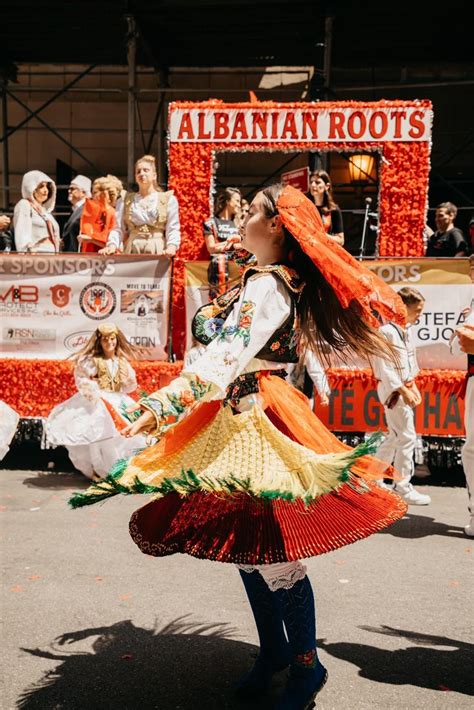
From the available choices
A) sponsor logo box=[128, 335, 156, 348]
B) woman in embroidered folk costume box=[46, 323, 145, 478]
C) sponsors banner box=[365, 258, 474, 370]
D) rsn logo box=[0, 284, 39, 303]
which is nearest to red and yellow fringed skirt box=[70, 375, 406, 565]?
woman in embroidered folk costume box=[46, 323, 145, 478]

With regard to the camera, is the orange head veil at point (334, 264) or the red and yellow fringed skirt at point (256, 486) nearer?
the red and yellow fringed skirt at point (256, 486)

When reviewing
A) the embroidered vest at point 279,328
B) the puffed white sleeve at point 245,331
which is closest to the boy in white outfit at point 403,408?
the embroidered vest at point 279,328

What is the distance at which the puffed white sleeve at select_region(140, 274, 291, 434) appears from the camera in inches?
106

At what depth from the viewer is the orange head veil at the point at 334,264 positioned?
2.98 metres

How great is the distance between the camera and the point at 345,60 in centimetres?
1481

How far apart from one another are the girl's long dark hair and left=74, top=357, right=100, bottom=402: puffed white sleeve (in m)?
4.28

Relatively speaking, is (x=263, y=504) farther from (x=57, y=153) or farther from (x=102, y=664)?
(x=57, y=153)

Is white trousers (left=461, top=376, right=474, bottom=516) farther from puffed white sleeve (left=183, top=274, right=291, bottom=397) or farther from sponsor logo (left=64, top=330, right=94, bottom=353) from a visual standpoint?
sponsor logo (left=64, top=330, right=94, bottom=353)

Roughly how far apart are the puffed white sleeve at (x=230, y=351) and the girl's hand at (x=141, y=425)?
0.06ft

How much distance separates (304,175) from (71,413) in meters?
3.79

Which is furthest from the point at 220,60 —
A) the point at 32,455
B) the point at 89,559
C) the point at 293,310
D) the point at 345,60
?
the point at 293,310

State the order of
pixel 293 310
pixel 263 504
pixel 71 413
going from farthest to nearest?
1. pixel 71 413
2. pixel 293 310
3. pixel 263 504

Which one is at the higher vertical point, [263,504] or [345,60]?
[345,60]

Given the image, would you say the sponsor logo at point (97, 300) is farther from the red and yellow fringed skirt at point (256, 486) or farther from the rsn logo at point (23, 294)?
the red and yellow fringed skirt at point (256, 486)
